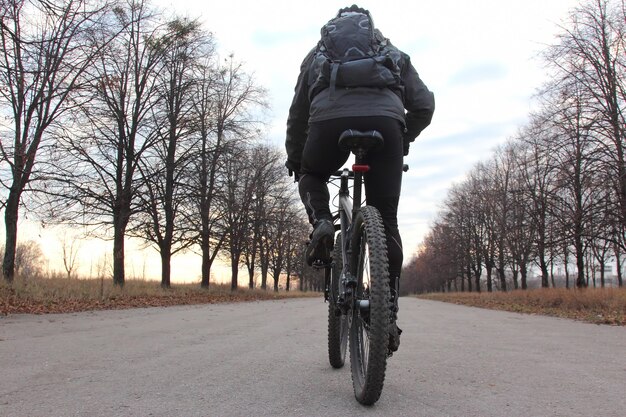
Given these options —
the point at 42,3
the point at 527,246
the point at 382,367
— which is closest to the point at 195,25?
the point at 42,3

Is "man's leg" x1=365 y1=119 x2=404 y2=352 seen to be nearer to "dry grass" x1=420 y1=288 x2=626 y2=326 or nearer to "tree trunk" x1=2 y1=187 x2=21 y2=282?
"dry grass" x1=420 y1=288 x2=626 y2=326

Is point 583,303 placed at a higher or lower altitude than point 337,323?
lower

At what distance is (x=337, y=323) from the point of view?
3.12 meters

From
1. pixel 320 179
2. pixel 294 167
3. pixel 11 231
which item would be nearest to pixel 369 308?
pixel 320 179

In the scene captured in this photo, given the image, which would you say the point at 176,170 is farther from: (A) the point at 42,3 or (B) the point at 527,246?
(B) the point at 527,246

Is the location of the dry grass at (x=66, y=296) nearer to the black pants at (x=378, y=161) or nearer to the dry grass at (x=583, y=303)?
the black pants at (x=378, y=161)

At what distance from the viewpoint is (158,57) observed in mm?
22984

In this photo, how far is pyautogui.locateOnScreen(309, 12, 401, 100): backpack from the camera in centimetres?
264

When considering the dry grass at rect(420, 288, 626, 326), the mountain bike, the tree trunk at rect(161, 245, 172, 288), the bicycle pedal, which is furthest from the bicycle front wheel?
the tree trunk at rect(161, 245, 172, 288)

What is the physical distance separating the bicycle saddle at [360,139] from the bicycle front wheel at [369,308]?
344 millimetres

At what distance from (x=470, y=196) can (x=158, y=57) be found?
37.0 metres

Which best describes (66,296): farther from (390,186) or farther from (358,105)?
(358,105)

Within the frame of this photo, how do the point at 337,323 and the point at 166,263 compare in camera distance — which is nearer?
the point at 337,323

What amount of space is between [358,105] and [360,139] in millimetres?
193
